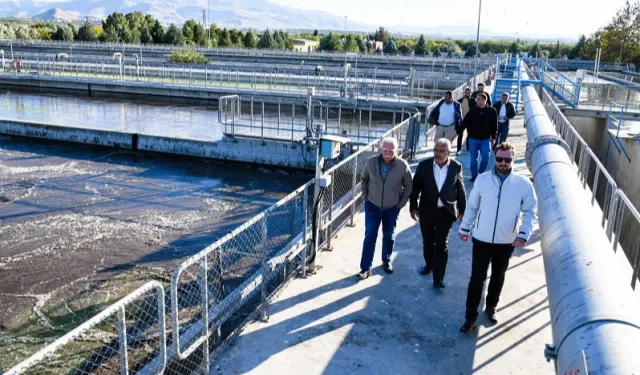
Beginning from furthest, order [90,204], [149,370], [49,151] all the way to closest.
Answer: [49,151] < [90,204] < [149,370]

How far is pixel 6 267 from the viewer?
10.0 meters

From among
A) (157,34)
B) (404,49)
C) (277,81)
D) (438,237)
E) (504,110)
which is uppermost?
(157,34)

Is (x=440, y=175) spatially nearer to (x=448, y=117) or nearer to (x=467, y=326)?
(x=467, y=326)

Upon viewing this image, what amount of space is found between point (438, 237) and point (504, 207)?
48.2 inches

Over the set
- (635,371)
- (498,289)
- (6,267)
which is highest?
(635,371)

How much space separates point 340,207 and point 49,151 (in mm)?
15102

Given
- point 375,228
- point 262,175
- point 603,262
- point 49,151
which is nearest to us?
point 603,262

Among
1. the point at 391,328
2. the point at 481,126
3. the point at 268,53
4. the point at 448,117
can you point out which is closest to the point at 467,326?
the point at 391,328

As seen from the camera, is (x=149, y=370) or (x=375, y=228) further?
(x=375, y=228)

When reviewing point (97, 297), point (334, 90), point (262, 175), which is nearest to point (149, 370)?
point (97, 297)

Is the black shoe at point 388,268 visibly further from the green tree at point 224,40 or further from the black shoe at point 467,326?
the green tree at point 224,40

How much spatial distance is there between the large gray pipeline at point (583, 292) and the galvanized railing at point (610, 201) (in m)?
0.87

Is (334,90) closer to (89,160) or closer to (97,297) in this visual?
(89,160)

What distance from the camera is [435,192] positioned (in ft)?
20.5
